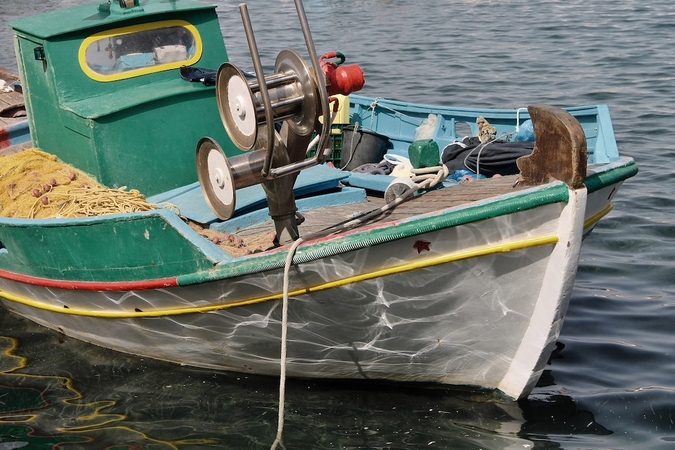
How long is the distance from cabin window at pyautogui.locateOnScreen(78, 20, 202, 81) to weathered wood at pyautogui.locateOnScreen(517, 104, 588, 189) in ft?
10.4

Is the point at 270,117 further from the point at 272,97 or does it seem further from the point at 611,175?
the point at 611,175

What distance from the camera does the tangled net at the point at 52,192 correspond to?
18.8 feet

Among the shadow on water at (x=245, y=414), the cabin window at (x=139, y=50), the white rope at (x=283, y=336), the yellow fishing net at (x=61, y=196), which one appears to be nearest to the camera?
the white rope at (x=283, y=336)

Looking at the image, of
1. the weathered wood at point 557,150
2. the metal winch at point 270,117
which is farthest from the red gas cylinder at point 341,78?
the weathered wood at point 557,150

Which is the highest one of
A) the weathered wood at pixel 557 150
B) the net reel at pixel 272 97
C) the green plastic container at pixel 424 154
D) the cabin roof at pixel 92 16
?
the cabin roof at pixel 92 16

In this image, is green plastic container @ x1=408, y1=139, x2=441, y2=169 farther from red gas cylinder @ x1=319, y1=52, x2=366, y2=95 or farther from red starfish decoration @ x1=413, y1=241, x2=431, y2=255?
red starfish decoration @ x1=413, y1=241, x2=431, y2=255

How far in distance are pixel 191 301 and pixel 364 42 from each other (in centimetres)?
1426

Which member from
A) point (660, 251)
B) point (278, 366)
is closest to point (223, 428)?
point (278, 366)

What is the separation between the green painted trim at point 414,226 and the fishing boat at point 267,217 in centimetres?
A: 1

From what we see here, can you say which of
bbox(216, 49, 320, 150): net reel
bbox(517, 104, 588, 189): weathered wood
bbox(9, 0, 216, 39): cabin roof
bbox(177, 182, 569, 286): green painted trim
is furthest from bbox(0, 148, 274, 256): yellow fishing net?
bbox(517, 104, 588, 189): weathered wood

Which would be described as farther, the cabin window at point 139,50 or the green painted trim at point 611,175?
the cabin window at point 139,50

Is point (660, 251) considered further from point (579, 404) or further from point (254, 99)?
point (254, 99)

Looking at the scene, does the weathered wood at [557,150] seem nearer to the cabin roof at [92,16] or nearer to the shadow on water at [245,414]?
the shadow on water at [245,414]

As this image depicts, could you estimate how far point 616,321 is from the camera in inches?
264
